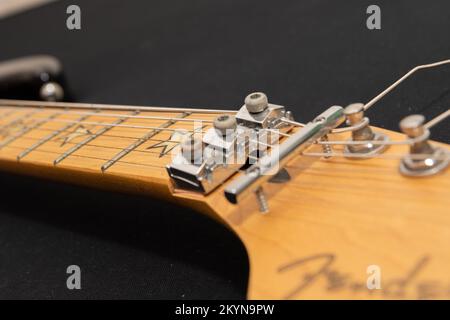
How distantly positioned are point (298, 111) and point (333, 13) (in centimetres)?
33

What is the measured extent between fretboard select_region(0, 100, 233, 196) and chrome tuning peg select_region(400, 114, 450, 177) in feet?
0.95

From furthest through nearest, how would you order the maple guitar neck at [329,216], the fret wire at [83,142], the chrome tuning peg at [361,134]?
the fret wire at [83,142] → the chrome tuning peg at [361,134] → the maple guitar neck at [329,216]

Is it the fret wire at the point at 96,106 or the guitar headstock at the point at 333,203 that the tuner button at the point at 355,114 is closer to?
the guitar headstock at the point at 333,203

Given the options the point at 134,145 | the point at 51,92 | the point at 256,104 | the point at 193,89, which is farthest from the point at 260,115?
the point at 51,92

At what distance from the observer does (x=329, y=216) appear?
1.93 feet

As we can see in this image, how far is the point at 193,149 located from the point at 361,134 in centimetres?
19

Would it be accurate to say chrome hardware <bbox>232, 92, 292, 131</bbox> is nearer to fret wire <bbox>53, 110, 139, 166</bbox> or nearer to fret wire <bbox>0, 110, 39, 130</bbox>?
fret wire <bbox>53, 110, 139, 166</bbox>

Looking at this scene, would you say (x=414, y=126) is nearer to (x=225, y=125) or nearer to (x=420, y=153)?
(x=420, y=153)

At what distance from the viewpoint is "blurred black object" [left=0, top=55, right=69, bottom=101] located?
138 centimetres

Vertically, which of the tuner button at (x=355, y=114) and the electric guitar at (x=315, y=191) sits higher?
the tuner button at (x=355, y=114)

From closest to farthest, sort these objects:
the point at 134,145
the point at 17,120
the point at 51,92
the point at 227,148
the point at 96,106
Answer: the point at 227,148
the point at 134,145
the point at 96,106
the point at 17,120
the point at 51,92

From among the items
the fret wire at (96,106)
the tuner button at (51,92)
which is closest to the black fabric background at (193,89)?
the tuner button at (51,92)

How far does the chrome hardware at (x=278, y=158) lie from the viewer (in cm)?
60

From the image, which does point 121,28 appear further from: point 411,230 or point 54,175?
point 411,230
